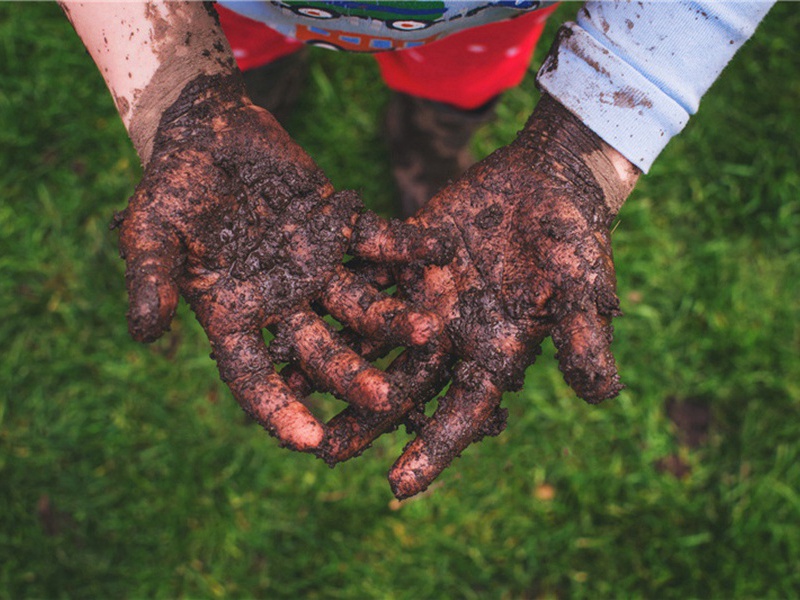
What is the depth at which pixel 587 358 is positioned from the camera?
1490mm

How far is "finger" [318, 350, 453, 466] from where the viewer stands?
61.2 inches

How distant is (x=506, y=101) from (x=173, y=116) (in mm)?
1822

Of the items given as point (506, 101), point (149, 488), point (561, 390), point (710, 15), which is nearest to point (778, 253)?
point (561, 390)

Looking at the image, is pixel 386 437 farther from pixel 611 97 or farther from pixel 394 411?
pixel 611 97

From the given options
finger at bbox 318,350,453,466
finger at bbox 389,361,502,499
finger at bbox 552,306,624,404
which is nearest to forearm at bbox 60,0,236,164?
finger at bbox 318,350,453,466

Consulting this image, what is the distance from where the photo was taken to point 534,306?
63.2 inches

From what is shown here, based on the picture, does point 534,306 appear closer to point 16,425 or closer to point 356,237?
point 356,237

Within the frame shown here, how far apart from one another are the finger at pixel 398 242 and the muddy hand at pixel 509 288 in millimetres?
61

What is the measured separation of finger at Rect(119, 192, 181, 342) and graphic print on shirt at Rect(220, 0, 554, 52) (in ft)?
1.89

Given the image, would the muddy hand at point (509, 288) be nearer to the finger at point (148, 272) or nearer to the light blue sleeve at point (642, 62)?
the light blue sleeve at point (642, 62)

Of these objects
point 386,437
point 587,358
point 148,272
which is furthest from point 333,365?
point 386,437

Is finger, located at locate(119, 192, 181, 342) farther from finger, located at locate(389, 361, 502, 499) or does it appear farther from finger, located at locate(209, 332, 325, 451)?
finger, located at locate(389, 361, 502, 499)

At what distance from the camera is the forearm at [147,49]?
5.13ft

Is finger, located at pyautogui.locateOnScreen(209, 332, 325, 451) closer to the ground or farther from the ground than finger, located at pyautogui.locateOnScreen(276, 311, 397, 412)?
closer to the ground
